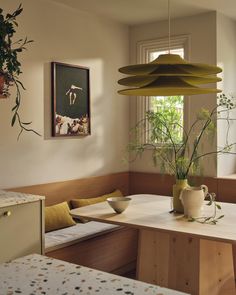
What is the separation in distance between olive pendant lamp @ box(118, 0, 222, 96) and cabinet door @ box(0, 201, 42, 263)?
97 cm

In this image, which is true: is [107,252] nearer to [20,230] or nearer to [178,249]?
[178,249]

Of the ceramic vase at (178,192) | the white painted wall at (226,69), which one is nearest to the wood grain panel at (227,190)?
the white painted wall at (226,69)

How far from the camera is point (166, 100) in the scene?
458 centimetres

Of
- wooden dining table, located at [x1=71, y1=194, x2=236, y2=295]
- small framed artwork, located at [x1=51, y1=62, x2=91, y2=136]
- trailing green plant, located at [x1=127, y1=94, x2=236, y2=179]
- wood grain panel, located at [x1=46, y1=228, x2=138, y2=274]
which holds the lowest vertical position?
wood grain panel, located at [x1=46, y1=228, x2=138, y2=274]

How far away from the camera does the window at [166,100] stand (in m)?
4.33

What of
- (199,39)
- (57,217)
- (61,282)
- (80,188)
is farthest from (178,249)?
(199,39)

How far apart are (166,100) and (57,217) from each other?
184 cm

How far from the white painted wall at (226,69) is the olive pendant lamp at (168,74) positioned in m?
1.74

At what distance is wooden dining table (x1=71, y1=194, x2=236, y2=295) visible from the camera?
2465mm

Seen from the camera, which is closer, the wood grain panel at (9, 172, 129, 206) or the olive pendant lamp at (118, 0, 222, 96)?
the olive pendant lamp at (118, 0, 222, 96)

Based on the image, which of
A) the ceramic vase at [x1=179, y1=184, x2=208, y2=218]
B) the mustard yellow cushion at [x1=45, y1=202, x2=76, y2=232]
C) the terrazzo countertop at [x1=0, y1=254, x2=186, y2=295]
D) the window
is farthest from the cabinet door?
the window

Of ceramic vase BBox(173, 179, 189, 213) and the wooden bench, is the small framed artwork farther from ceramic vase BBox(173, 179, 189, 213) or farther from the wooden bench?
ceramic vase BBox(173, 179, 189, 213)

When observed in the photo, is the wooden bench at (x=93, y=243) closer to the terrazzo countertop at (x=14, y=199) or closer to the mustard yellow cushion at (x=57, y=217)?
the mustard yellow cushion at (x=57, y=217)

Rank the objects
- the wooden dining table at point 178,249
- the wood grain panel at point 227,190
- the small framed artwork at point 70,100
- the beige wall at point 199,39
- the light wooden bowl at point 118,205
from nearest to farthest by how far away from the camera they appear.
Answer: the wooden dining table at point 178,249 → the light wooden bowl at point 118,205 → the small framed artwork at point 70,100 → the wood grain panel at point 227,190 → the beige wall at point 199,39
